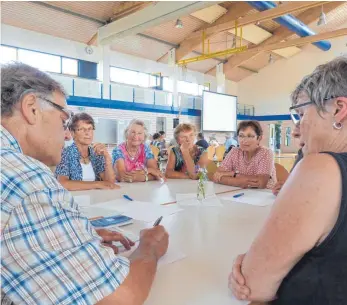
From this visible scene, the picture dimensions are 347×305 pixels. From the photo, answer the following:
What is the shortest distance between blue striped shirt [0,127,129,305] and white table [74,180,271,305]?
0.65ft

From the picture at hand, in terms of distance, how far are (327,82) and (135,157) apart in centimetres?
251

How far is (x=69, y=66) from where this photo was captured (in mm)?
10227

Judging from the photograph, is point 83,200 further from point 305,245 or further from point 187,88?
point 187,88

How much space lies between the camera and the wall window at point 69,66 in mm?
10051

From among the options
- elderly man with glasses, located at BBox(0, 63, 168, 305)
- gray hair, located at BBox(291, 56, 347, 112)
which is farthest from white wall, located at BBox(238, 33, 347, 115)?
elderly man with glasses, located at BBox(0, 63, 168, 305)

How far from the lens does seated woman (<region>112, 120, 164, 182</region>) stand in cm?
299

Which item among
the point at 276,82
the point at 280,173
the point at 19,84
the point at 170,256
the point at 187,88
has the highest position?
the point at 276,82

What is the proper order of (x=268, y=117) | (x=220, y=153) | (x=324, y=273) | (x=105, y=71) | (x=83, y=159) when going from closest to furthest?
(x=324, y=273)
(x=83, y=159)
(x=220, y=153)
(x=105, y=71)
(x=268, y=117)

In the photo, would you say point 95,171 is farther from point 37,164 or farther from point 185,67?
point 185,67

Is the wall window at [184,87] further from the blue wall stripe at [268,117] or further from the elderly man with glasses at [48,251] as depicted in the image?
the elderly man with glasses at [48,251]

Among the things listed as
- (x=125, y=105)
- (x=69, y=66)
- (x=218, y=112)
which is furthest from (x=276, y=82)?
(x=69, y=66)

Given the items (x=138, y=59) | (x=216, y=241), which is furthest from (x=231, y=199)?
(x=138, y=59)

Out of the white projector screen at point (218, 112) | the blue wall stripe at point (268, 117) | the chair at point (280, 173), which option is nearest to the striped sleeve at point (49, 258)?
the chair at point (280, 173)

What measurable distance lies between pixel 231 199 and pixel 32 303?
154 centimetres
